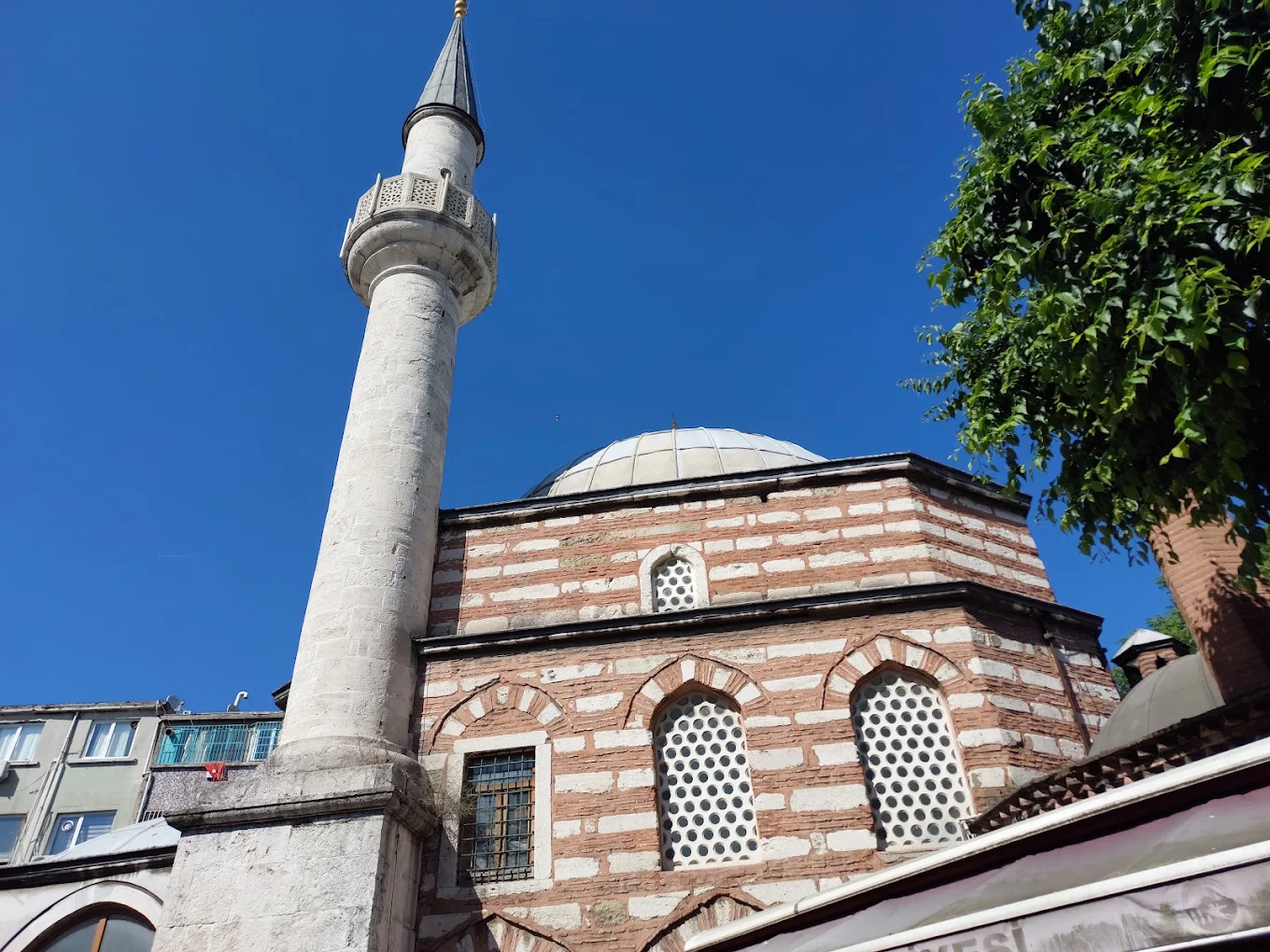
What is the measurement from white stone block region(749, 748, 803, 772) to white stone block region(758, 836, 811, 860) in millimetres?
617

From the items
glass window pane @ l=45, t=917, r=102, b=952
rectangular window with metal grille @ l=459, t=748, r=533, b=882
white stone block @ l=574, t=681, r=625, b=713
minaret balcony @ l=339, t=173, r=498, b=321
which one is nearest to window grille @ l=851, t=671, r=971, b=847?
white stone block @ l=574, t=681, r=625, b=713

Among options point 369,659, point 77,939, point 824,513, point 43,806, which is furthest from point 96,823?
point 824,513

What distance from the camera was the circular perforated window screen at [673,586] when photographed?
9.77 m

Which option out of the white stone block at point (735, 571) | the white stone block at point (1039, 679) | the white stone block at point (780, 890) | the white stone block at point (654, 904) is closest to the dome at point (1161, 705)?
the white stone block at point (1039, 679)

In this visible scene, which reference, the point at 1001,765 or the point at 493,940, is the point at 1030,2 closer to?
the point at 1001,765

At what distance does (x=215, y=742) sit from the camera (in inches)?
955

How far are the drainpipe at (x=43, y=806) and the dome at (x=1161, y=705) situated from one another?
25.0 metres

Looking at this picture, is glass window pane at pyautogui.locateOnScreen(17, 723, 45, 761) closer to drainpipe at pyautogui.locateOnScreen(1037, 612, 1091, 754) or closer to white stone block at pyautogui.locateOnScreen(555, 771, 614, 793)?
white stone block at pyautogui.locateOnScreen(555, 771, 614, 793)

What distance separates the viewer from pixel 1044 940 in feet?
12.4

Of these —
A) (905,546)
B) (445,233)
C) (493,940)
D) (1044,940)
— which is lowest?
(1044,940)

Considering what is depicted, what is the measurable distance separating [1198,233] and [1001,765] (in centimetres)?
503

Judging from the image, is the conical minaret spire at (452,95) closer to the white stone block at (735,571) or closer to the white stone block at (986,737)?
the white stone block at (735,571)

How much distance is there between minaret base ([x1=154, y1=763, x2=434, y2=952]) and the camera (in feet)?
23.3

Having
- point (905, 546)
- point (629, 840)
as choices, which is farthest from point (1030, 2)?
point (629, 840)
